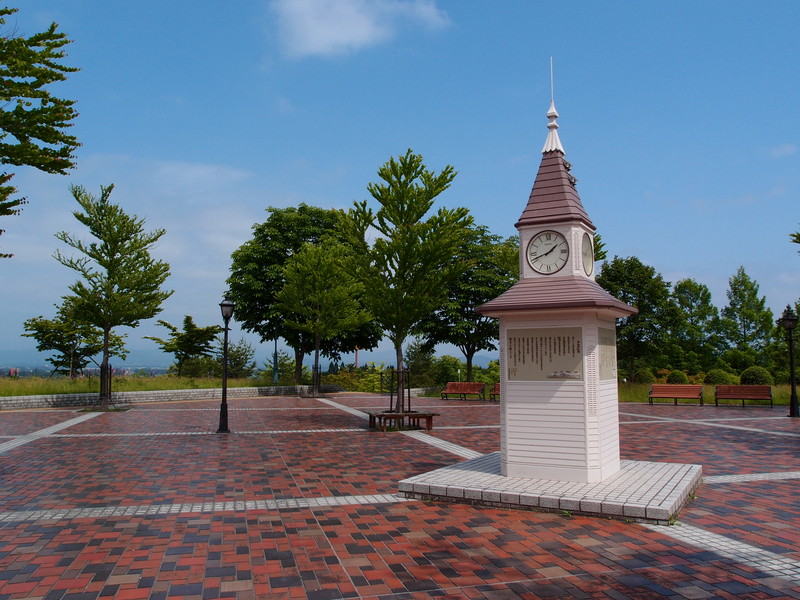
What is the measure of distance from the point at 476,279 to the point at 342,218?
674 inches

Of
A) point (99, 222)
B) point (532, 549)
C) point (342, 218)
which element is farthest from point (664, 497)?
point (99, 222)

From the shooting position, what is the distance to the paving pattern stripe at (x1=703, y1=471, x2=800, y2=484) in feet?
28.6

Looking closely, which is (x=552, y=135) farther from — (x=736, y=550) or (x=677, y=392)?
(x=677, y=392)

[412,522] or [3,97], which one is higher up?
[3,97]

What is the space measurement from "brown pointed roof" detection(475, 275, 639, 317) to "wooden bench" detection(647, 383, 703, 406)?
1706cm

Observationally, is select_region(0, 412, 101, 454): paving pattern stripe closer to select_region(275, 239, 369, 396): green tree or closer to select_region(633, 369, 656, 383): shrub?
select_region(275, 239, 369, 396): green tree

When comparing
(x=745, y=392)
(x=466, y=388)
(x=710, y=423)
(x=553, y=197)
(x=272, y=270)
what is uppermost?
(x=272, y=270)

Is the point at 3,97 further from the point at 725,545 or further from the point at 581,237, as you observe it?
the point at 725,545

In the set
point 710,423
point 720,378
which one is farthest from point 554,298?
point 720,378

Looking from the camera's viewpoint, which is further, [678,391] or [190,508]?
[678,391]

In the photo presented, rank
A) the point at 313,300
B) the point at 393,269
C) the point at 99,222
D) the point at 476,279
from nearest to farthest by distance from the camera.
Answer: the point at 393,269, the point at 99,222, the point at 313,300, the point at 476,279

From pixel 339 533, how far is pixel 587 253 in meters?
→ 5.74

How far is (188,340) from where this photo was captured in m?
37.9

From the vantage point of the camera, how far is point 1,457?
1060 centimetres
